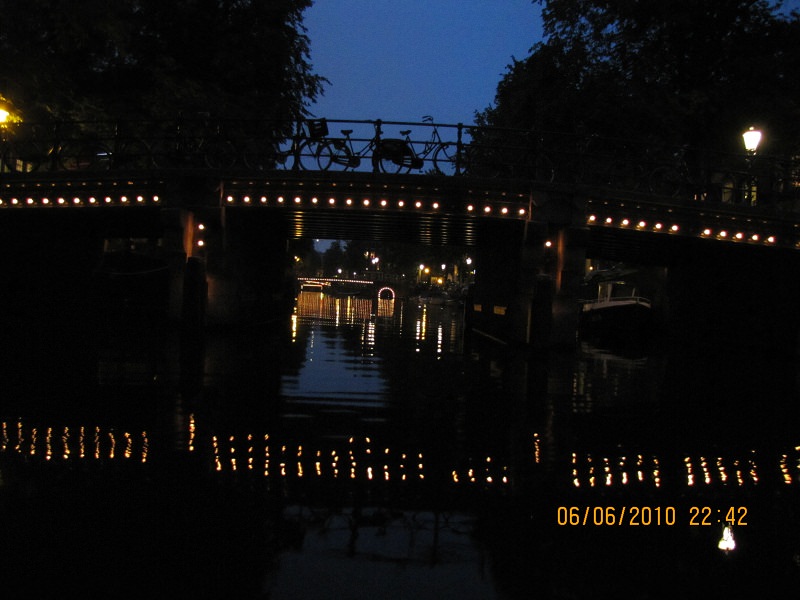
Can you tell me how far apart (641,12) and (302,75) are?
13.7 m

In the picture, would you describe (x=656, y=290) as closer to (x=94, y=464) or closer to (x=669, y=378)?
(x=669, y=378)

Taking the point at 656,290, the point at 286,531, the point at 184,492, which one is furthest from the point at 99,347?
the point at 656,290

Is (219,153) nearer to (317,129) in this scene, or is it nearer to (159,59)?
(317,129)

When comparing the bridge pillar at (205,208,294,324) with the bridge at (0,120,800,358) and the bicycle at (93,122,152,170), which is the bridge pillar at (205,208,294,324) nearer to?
the bridge at (0,120,800,358)

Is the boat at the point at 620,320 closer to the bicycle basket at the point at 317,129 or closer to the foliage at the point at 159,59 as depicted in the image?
the bicycle basket at the point at 317,129

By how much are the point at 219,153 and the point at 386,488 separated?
16.3 meters

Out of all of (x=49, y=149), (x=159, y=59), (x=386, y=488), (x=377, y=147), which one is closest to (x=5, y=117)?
(x=49, y=149)

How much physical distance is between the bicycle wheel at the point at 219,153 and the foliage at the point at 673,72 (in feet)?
38.9

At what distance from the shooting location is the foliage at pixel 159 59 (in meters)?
22.0

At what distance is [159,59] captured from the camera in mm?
24453
